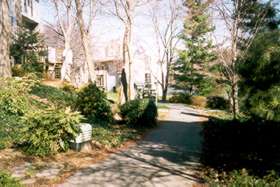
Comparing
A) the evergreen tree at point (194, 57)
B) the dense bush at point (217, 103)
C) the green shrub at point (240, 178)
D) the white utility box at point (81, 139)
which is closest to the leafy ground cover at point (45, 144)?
the white utility box at point (81, 139)

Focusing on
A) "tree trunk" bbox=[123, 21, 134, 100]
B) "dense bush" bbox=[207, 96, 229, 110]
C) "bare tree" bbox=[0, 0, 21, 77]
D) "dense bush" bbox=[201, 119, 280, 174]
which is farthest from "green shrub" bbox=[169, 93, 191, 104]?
"dense bush" bbox=[201, 119, 280, 174]

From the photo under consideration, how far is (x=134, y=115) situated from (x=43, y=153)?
794 cm

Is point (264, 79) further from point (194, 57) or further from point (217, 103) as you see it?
point (194, 57)

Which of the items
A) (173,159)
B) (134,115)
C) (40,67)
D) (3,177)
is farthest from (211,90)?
(3,177)

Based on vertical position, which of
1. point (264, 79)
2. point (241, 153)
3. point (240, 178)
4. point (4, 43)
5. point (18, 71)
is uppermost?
point (4, 43)

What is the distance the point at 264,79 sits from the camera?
12062 millimetres

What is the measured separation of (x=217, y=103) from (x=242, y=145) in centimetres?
2908

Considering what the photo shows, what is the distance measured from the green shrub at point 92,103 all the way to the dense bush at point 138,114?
1509 millimetres

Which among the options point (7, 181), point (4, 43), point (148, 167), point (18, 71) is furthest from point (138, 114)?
point (7, 181)

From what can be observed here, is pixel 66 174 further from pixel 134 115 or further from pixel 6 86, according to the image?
pixel 134 115

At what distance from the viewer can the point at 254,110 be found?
508 inches

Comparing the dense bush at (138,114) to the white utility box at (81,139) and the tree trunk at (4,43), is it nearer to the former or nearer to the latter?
the tree trunk at (4,43)

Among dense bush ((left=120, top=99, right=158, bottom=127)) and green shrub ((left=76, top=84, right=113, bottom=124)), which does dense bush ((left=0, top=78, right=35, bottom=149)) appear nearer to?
green shrub ((left=76, top=84, right=113, bottom=124))

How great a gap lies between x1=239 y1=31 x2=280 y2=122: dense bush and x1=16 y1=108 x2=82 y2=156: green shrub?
19.2ft
